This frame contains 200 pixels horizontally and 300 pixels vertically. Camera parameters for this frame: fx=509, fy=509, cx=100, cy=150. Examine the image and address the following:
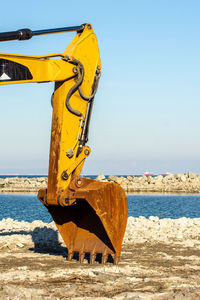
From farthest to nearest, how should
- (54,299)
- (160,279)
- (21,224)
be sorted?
(21,224), (160,279), (54,299)

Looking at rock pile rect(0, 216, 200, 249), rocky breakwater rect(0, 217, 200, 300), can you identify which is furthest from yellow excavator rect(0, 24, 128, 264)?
rock pile rect(0, 216, 200, 249)

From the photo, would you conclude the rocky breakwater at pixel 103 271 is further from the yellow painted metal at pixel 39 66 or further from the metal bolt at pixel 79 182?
the yellow painted metal at pixel 39 66

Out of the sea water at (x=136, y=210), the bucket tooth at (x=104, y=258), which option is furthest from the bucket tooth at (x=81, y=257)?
the sea water at (x=136, y=210)

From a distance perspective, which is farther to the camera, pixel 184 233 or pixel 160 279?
pixel 184 233

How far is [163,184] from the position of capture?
197ft

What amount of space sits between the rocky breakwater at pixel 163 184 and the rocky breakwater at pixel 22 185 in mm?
7278

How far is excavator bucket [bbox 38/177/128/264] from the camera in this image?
7707 millimetres

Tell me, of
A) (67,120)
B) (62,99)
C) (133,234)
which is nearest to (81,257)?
(67,120)

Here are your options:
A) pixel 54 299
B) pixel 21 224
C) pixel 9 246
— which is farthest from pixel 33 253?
pixel 21 224

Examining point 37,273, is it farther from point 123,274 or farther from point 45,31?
point 45,31

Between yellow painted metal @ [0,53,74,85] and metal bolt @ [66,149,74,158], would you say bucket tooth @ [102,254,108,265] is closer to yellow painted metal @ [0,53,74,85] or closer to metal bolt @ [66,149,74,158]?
metal bolt @ [66,149,74,158]

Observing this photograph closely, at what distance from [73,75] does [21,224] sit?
806 cm

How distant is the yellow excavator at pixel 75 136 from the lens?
25.1 ft

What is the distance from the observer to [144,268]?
25.9 feet
